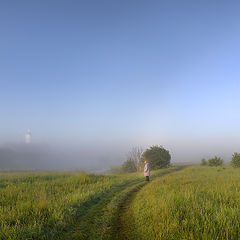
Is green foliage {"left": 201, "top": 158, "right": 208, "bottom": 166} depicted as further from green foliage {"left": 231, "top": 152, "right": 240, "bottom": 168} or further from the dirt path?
the dirt path

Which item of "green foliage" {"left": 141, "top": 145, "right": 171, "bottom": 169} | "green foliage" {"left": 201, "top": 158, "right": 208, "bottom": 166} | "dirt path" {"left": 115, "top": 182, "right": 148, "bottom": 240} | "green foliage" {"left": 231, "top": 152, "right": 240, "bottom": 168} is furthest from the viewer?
"green foliage" {"left": 201, "top": 158, "right": 208, "bottom": 166}

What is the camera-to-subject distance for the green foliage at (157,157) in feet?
129

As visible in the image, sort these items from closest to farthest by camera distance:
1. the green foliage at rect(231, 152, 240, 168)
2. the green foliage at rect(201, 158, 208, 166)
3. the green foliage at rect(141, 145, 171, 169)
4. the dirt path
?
the dirt path → the green foliage at rect(231, 152, 240, 168) → the green foliage at rect(141, 145, 171, 169) → the green foliage at rect(201, 158, 208, 166)

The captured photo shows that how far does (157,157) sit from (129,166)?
14.0 m

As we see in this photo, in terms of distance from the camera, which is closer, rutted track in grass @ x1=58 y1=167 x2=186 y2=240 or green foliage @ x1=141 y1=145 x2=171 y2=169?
rutted track in grass @ x1=58 y1=167 x2=186 y2=240

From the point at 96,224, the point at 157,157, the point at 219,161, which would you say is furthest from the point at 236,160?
the point at 96,224

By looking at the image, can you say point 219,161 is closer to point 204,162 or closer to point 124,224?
point 204,162

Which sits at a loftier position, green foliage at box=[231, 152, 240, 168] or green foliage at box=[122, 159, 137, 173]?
green foliage at box=[231, 152, 240, 168]

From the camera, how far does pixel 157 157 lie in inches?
1554

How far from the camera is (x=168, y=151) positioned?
43.1m

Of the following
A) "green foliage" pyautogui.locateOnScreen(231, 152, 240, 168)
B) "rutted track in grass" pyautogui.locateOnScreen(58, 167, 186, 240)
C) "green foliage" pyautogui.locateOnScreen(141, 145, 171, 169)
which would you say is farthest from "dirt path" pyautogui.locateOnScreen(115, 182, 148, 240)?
"green foliage" pyautogui.locateOnScreen(231, 152, 240, 168)

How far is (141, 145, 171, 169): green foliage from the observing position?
1554 inches

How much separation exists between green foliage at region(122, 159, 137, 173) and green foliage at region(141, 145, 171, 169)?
8.39m

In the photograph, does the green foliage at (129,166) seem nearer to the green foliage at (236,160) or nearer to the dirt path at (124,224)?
the green foliage at (236,160)
